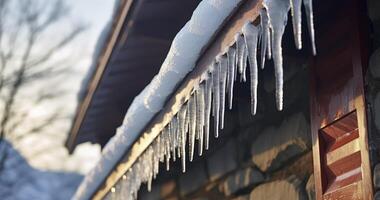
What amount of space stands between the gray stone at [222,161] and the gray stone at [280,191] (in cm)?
32

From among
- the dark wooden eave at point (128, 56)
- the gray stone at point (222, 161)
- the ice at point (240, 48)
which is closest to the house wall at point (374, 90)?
the ice at point (240, 48)

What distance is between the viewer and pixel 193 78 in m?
2.37

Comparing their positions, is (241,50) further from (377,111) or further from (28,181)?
(28,181)

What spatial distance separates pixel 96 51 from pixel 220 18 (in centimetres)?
256

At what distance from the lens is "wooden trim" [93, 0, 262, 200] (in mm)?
1914

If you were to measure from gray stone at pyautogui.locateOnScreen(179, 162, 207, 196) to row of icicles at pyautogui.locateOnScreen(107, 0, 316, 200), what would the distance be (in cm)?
32

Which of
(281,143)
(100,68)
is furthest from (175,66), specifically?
(100,68)

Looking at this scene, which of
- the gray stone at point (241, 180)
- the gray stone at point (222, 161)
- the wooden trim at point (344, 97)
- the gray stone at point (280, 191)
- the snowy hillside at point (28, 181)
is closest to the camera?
the wooden trim at point (344, 97)

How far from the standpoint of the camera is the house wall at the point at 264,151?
2.47m

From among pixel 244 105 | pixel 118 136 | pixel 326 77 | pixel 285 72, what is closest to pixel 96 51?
pixel 118 136

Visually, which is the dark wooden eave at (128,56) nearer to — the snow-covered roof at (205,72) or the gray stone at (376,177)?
the snow-covered roof at (205,72)

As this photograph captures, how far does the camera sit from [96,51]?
449cm

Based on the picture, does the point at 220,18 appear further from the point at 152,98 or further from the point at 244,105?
the point at 244,105

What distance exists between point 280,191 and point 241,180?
0.43 meters
